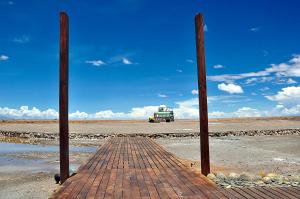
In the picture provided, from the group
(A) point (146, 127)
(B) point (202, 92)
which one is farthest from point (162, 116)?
(B) point (202, 92)

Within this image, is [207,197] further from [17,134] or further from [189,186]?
[17,134]

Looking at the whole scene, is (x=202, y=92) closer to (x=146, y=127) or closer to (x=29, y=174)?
(x=29, y=174)

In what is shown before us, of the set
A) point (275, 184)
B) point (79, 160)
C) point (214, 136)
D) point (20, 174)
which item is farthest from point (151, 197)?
point (214, 136)

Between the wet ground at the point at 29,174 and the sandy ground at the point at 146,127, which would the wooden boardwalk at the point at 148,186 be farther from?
the sandy ground at the point at 146,127

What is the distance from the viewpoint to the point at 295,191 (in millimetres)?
6320

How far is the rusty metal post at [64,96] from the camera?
25.9 ft

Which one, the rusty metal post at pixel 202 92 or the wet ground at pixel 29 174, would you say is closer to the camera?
the rusty metal post at pixel 202 92

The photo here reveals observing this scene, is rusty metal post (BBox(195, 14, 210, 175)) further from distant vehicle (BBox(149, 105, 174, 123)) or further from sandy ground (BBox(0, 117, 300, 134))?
distant vehicle (BBox(149, 105, 174, 123))

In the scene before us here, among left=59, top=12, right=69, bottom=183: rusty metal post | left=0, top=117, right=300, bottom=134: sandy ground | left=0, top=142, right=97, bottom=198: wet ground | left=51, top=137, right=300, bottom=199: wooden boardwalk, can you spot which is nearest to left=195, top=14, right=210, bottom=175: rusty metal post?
left=51, top=137, right=300, bottom=199: wooden boardwalk

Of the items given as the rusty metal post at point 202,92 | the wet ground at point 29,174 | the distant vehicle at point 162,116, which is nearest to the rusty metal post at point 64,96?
the wet ground at point 29,174

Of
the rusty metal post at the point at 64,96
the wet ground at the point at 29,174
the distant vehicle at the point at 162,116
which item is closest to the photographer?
the rusty metal post at the point at 64,96

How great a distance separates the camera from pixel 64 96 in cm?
788

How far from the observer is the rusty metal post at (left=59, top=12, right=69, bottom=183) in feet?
25.9

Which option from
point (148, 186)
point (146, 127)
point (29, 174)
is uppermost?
point (146, 127)
